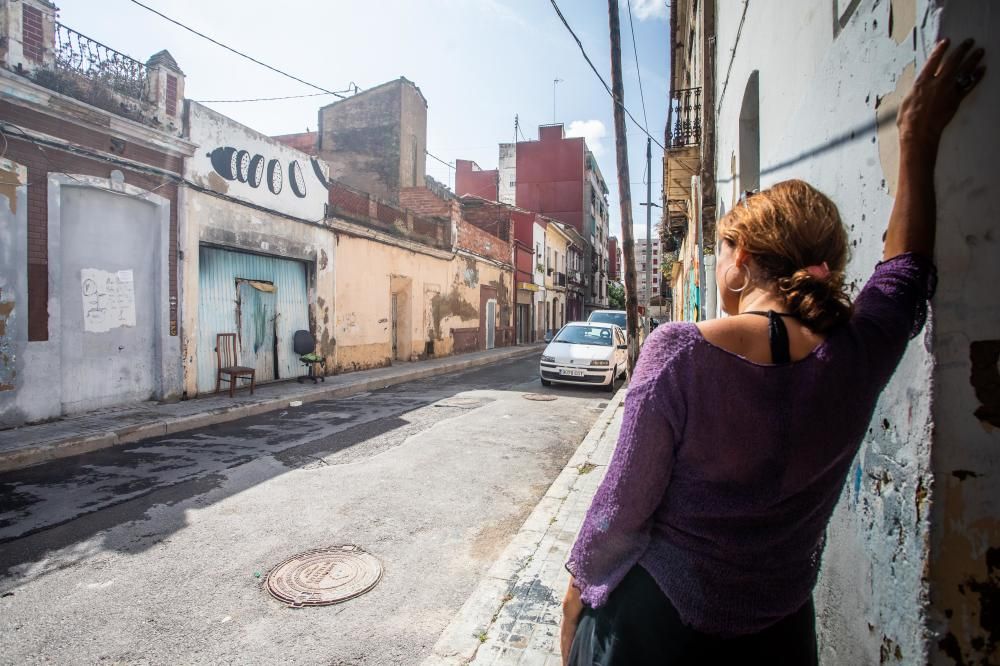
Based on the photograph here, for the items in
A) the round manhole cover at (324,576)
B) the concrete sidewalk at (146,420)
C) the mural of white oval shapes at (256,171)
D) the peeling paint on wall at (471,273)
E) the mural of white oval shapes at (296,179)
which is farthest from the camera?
the peeling paint on wall at (471,273)

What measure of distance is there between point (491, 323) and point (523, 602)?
22.4 m

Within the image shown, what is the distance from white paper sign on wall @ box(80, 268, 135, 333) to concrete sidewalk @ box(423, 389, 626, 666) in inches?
305

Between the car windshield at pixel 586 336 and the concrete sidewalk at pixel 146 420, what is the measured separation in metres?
4.66

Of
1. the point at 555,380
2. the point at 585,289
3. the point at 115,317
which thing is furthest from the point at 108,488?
the point at 585,289

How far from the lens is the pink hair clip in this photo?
1.10 metres

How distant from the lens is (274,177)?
38.7ft

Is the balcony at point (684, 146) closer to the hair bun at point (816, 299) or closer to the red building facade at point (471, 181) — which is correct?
the hair bun at point (816, 299)

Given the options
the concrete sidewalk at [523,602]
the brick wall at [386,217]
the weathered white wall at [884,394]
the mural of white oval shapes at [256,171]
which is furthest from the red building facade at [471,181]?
the weathered white wall at [884,394]

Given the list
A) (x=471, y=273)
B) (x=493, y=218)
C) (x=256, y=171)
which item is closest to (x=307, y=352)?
(x=256, y=171)

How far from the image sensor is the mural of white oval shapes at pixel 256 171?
36.6ft

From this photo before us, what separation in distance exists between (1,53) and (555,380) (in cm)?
1069

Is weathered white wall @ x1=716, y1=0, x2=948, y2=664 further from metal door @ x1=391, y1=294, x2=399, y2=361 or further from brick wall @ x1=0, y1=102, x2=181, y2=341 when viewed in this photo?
metal door @ x1=391, y1=294, x2=399, y2=361

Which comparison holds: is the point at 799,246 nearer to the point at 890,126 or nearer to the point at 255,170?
the point at 890,126

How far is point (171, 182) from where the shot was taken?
31.1ft
